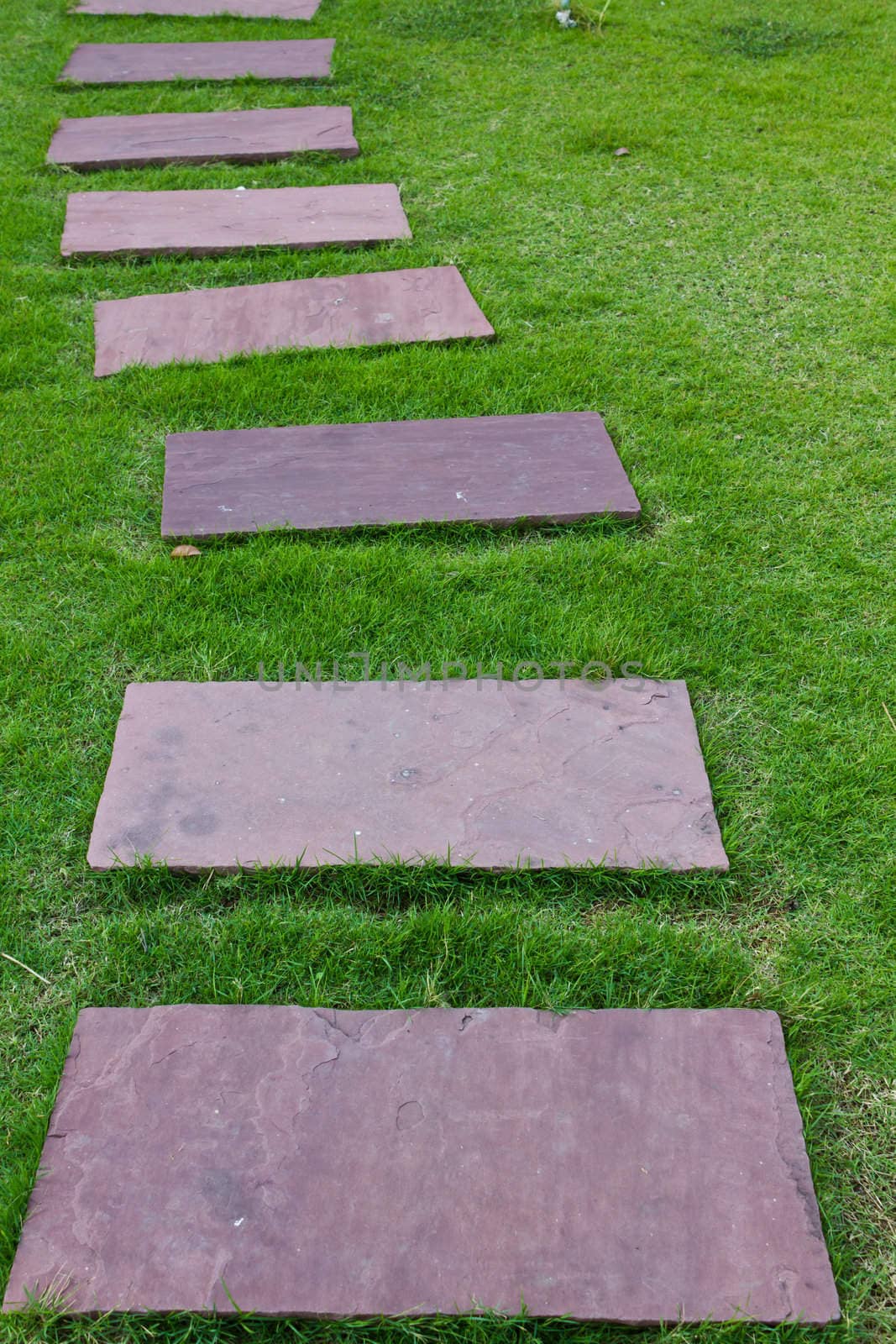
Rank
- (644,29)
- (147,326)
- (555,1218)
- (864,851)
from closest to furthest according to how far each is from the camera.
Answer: (555,1218), (864,851), (147,326), (644,29)

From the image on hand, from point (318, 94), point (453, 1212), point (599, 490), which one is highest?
point (318, 94)

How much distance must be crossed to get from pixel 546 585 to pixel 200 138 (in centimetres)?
360

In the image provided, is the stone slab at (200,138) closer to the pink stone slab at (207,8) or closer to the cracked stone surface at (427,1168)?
the pink stone slab at (207,8)

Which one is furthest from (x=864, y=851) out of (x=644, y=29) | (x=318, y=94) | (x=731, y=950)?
(x=644, y=29)

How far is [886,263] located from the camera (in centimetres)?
424

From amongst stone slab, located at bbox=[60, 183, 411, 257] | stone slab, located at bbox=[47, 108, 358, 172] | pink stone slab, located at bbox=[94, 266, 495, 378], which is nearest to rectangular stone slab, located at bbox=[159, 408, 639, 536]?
pink stone slab, located at bbox=[94, 266, 495, 378]

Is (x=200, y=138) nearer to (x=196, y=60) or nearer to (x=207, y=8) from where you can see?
(x=196, y=60)

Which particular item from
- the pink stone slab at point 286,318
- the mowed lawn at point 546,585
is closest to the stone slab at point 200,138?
the mowed lawn at point 546,585

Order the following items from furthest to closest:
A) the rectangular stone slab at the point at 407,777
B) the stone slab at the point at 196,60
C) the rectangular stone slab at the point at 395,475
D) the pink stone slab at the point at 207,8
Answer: the pink stone slab at the point at 207,8, the stone slab at the point at 196,60, the rectangular stone slab at the point at 395,475, the rectangular stone slab at the point at 407,777

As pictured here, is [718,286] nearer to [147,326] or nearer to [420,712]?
[147,326]

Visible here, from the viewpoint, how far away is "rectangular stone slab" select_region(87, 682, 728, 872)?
2.12m

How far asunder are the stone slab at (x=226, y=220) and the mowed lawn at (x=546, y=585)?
0.36ft

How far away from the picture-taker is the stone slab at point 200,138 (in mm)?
4953

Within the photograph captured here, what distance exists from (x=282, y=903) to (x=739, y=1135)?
921mm
